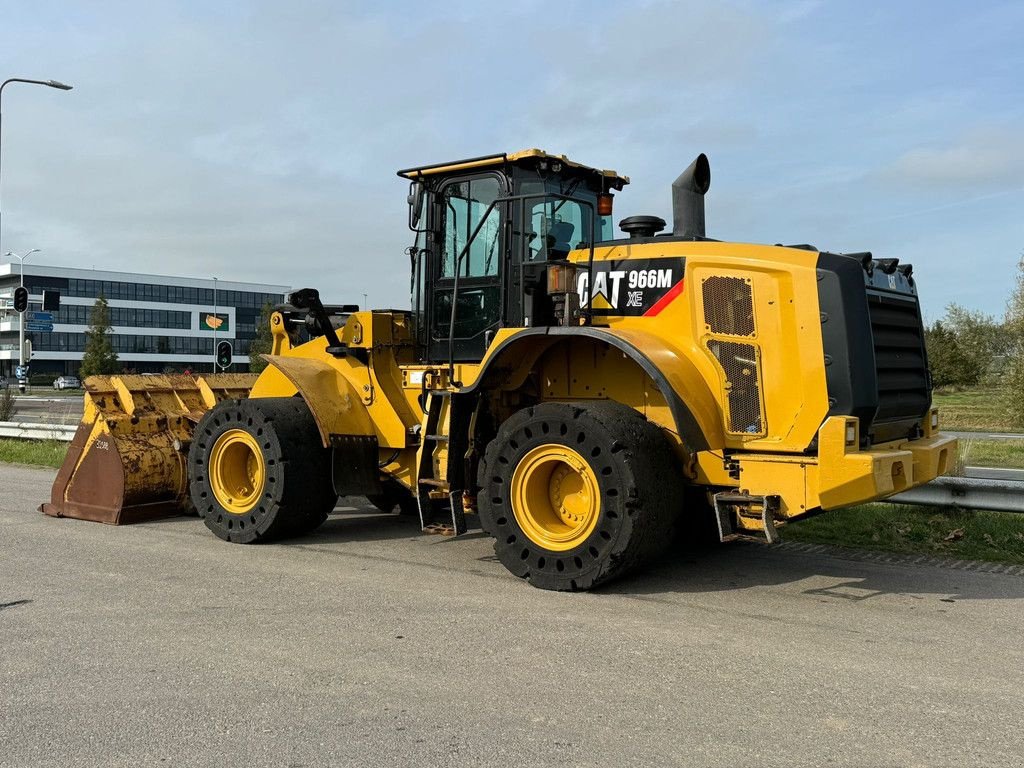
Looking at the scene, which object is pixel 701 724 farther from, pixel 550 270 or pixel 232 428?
pixel 232 428

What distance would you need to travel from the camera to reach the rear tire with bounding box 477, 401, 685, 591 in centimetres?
593

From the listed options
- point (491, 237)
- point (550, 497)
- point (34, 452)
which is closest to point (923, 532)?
point (550, 497)

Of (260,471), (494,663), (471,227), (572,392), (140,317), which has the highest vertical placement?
(140,317)

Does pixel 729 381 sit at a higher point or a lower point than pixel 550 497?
higher

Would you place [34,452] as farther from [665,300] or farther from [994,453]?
[994,453]

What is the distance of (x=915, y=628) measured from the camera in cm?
534

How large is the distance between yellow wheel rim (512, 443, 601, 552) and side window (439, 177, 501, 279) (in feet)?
5.96

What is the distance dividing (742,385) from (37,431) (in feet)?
44.0

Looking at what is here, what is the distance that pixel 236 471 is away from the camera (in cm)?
825

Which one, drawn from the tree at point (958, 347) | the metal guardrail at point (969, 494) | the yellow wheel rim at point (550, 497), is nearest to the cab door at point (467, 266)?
the yellow wheel rim at point (550, 497)

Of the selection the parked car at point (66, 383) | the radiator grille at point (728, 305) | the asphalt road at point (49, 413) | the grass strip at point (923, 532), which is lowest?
the grass strip at point (923, 532)

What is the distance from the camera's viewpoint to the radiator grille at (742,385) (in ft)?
19.6

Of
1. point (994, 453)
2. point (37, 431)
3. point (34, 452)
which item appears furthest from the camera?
point (994, 453)

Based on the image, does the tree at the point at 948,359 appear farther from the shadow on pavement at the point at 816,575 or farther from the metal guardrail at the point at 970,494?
the shadow on pavement at the point at 816,575
